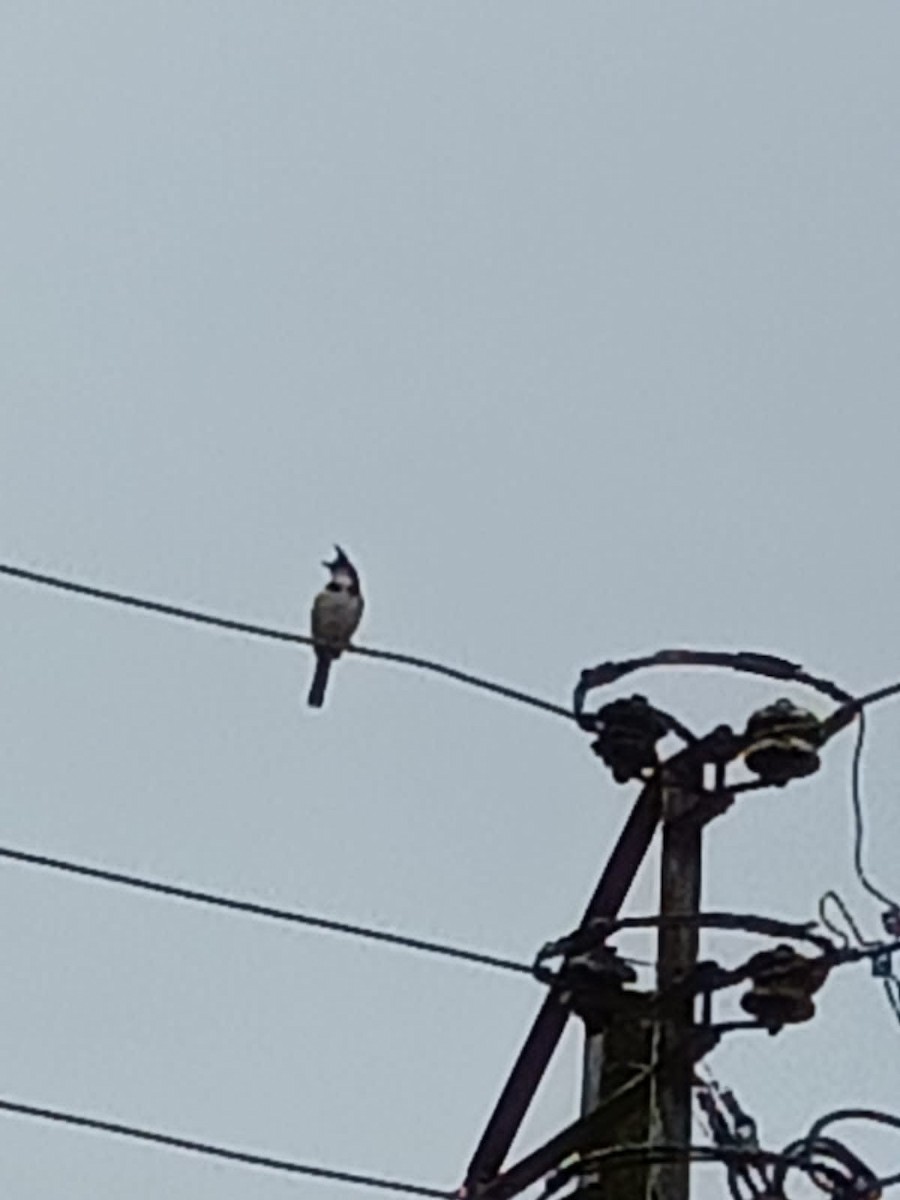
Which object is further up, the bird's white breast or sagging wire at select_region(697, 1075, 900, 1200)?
the bird's white breast

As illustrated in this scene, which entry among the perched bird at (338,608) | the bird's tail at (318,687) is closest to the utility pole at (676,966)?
the bird's tail at (318,687)

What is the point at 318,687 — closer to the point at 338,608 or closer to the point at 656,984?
the point at 338,608

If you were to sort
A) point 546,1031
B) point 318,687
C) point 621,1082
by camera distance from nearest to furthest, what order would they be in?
point 621,1082
point 546,1031
point 318,687

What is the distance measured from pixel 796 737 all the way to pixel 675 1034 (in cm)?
75

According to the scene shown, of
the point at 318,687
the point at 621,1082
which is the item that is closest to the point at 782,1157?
the point at 621,1082

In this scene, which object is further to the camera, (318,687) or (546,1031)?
(318,687)

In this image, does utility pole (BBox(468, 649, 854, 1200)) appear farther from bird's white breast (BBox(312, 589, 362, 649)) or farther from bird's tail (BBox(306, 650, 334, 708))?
bird's white breast (BBox(312, 589, 362, 649))

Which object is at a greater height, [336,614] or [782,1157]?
[336,614]

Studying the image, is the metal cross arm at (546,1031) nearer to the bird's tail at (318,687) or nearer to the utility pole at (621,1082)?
the utility pole at (621,1082)

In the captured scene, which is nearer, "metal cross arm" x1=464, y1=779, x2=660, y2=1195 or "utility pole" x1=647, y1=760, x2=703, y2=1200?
"utility pole" x1=647, y1=760, x2=703, y2=1200

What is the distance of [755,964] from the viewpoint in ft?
20.5

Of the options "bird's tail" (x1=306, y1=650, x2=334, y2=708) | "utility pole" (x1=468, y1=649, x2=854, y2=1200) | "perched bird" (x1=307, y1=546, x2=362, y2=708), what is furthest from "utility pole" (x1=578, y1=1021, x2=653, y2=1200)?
"perched bird" (x1=307, y1=546, x2=362, y2=708)

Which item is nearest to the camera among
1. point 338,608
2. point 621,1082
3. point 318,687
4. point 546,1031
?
point 621,1082

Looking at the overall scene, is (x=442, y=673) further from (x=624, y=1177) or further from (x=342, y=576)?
(x=342, y=576)
